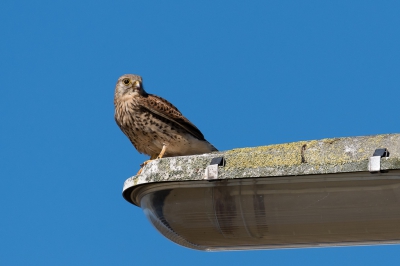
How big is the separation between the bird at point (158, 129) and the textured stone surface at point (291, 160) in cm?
316

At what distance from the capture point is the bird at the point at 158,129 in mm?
6176

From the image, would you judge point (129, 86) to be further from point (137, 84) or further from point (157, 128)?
point (157, 128)

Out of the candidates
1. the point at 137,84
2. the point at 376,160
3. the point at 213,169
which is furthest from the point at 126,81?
the point at 376,160

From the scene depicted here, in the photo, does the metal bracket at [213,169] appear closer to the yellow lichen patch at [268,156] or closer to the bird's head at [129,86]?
the yellow lichen patch at [268,156]

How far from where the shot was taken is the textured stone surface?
8.32 ft

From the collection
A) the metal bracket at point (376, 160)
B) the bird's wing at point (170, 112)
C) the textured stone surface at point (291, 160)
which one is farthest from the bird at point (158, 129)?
the metal bracket at point (376, 160)

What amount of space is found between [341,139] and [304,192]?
213 mm

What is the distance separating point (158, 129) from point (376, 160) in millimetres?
3800

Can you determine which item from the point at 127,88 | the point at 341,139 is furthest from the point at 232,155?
the point at 127,88

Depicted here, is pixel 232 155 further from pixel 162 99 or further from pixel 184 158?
pixel 162 99

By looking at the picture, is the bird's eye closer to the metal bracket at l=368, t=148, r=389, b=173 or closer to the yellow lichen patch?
the yellow lichen patch

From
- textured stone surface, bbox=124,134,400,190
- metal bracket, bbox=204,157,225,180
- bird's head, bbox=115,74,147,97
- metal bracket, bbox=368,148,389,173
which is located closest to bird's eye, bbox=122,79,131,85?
bird's head, bbox=115,74,147,97

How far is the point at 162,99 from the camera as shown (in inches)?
259

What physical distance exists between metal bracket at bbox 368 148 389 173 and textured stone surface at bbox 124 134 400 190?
0.05ft
